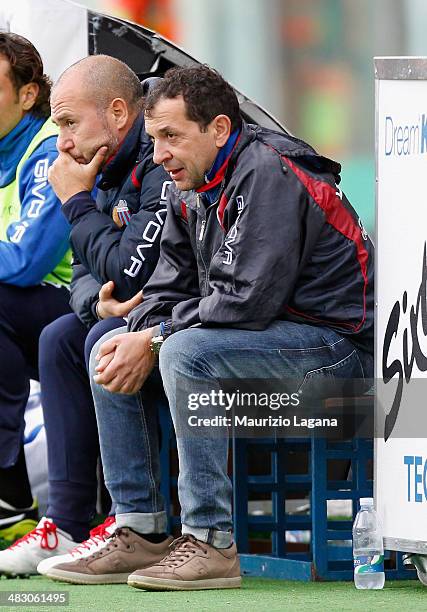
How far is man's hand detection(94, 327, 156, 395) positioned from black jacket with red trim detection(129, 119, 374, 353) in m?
0.10

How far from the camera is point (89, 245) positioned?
16.1ft

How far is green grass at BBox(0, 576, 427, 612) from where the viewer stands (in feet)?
12.6

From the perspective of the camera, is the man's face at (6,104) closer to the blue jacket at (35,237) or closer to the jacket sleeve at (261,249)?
the blue jacket at (35,237)

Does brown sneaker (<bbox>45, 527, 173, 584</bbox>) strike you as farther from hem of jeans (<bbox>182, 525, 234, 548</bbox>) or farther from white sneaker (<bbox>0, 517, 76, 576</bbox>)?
Answer: hem of jeans (<bbox>182, 525, 234, 548</bbox>)

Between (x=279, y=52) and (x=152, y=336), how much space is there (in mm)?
3122

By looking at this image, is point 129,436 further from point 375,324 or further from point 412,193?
point 412,193

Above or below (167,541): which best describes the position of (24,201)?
above

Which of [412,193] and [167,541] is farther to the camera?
[167,541]

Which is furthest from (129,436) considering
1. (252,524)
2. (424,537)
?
(424,537)

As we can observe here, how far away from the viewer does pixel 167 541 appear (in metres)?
4.71

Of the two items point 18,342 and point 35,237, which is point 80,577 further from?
point 35,237

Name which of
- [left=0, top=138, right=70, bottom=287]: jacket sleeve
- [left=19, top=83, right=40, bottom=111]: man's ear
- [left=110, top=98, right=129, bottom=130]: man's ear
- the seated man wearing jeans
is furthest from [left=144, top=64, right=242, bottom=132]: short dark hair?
[left=19, top=83, right=40, bottom=111]: man's ear

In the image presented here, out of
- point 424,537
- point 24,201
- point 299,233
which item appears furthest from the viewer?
point 24,201

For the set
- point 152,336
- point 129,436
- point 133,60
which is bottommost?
point 129,436
